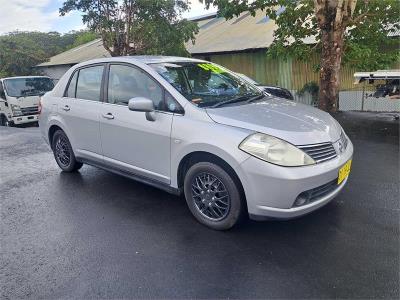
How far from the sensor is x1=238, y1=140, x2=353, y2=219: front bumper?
117 inches

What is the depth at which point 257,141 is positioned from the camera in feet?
10.2

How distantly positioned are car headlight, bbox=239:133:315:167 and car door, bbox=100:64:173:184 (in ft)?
3.07

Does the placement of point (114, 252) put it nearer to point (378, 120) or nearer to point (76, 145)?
point (76, 145)

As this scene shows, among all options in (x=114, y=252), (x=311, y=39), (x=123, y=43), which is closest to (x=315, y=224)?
(x=114, y=252)

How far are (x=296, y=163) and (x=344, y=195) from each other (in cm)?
158

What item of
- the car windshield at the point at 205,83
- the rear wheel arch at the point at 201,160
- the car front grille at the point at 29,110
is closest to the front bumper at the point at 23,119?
the car front grille at the point at 29,110

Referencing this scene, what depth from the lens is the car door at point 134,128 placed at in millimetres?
3748

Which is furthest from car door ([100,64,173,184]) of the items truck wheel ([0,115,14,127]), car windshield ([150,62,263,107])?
truck wheel ([0,115,14,127])

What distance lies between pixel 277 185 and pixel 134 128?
178 cm

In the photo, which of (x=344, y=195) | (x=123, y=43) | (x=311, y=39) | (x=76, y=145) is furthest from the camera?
(x=123, y=43)

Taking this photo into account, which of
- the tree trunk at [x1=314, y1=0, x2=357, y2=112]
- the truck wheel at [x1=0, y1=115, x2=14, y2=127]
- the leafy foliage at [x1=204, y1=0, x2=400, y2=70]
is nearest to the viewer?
the tree trunk at [x1=314, y1=0, x2=357, y2=112]

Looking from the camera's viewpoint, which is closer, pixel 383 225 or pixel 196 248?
pixel 196 248

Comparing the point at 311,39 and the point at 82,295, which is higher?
A: the point at 311,39

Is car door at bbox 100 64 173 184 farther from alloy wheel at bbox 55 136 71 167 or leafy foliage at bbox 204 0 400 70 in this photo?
leafy foliage at bbox 204 0 400 70
